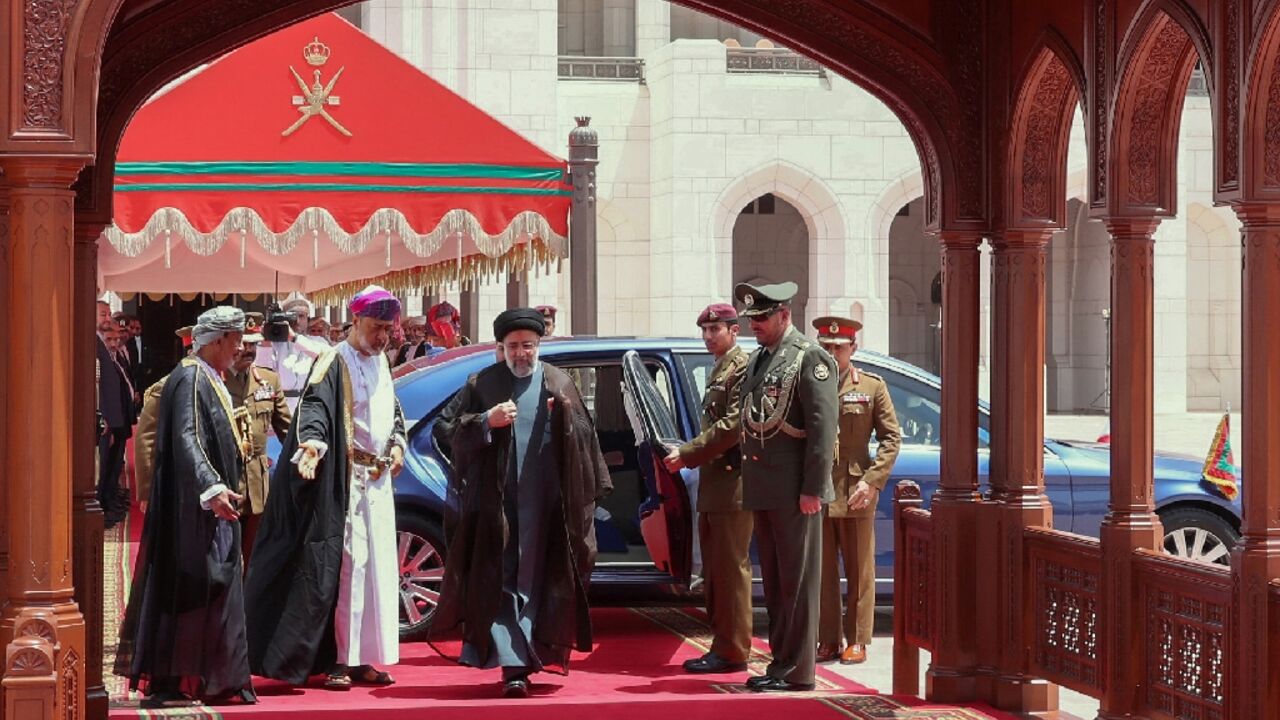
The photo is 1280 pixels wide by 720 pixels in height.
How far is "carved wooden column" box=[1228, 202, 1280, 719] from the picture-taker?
668 centimetres

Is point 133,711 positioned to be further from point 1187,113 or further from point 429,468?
point 1187,113

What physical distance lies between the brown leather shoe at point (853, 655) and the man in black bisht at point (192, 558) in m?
3.11

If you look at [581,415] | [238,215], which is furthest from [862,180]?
[581,415]

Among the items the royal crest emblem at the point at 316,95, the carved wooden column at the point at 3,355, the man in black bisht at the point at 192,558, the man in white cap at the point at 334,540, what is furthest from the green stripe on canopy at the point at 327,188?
the carved wooden column at the point at 3,355

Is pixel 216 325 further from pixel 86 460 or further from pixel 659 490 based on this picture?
pixel 659 490

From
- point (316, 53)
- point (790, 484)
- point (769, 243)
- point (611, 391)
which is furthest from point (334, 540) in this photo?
point (769, 243)

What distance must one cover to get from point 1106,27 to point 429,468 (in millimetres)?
4540

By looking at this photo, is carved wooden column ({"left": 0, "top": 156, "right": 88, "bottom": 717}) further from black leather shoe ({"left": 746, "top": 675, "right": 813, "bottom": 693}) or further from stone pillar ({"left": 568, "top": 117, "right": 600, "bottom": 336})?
stone pillar ({"left": 568, "top": 117, "right": 600, "bottom": 336})

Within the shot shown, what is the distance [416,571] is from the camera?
1068 centimetres

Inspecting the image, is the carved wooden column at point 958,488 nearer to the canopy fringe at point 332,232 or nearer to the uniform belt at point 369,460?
the uniform belt at point 369,460

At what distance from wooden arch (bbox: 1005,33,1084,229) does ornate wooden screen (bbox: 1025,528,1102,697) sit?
138 centimetres

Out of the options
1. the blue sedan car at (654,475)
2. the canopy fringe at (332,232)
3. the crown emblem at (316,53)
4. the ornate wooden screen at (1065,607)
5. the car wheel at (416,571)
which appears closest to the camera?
the ornate wooden screen at (1065,607)

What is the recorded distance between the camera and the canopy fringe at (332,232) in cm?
1259

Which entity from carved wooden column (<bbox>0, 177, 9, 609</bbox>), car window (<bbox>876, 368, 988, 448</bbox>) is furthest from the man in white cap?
car window (<bbox>876, 368, 988, 448</bbox>)
